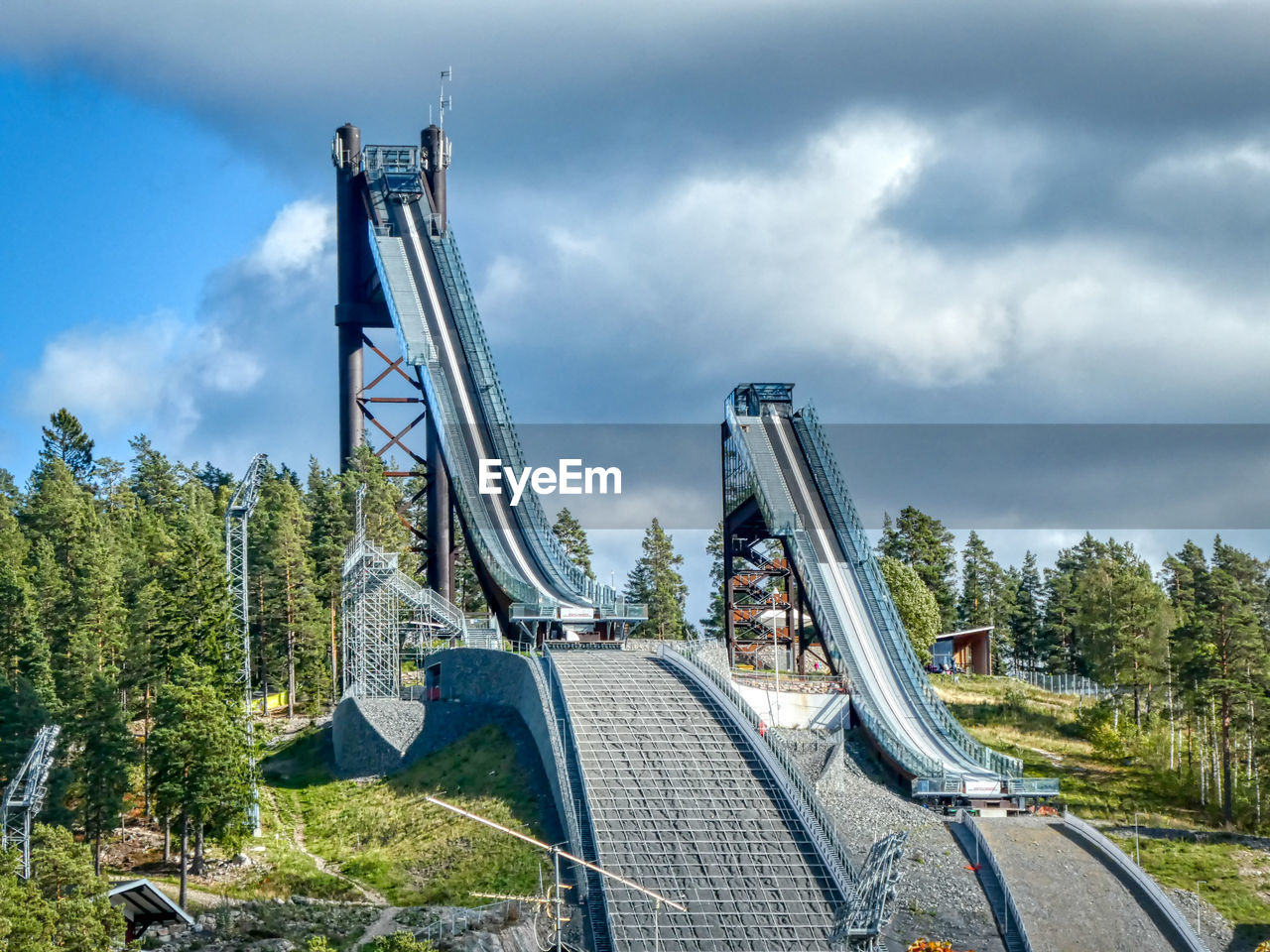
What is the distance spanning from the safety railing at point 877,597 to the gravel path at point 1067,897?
22.0 feet

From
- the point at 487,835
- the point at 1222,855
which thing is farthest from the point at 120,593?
the point at 1222,855

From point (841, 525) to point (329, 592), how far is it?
27.9 metres

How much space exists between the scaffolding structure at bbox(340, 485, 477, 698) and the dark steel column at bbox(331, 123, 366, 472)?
18184mm

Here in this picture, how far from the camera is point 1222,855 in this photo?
51.9m

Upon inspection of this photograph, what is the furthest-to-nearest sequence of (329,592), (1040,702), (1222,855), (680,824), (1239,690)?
(329,592) < (1040,702) < (1239,690) < (1222,855) < (680,824)

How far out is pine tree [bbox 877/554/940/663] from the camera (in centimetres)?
8694

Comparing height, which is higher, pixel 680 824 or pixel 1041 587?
pixel 1041 587

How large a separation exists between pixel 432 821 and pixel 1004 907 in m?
19.2

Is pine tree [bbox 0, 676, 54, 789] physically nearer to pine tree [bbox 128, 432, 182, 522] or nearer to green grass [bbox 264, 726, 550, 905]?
green grass [bbox 264, 726, 550, 905]

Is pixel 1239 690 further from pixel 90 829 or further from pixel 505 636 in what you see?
pixel 90 829

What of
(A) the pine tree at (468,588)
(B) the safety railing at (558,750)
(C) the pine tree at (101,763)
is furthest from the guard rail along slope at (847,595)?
(A) the pine tree at (468,588)

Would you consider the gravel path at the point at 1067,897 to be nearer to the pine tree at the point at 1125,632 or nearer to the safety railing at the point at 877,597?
the safety railing at the point at 877,597

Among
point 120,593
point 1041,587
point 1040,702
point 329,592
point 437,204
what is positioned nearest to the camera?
point 120,593

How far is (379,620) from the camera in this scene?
70312 mm
